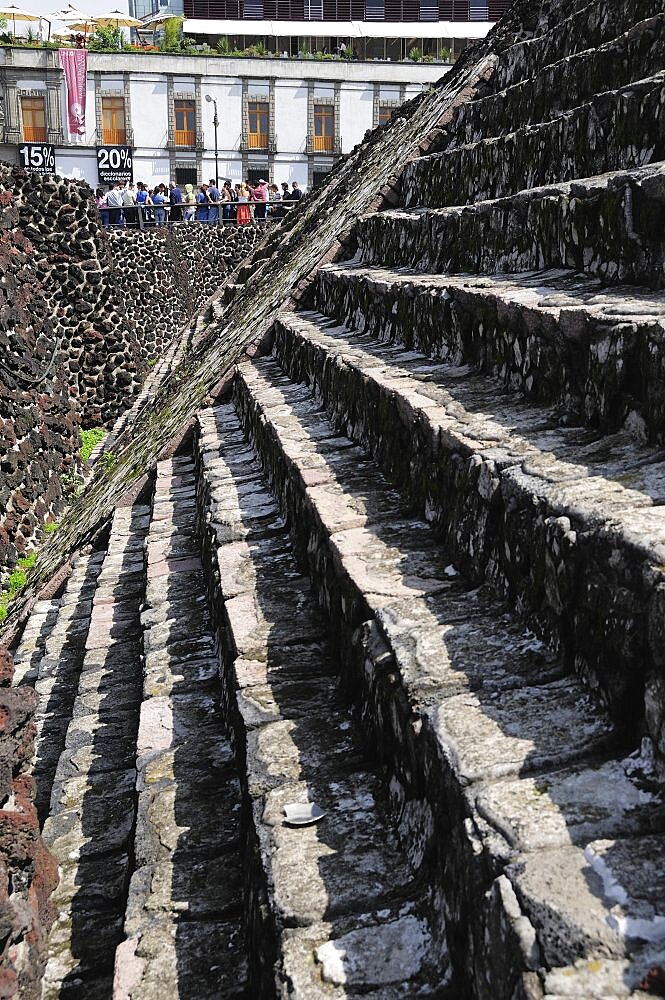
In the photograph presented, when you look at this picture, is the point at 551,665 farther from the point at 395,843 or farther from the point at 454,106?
the point at 454,106

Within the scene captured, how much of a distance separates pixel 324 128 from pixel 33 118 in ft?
33.6

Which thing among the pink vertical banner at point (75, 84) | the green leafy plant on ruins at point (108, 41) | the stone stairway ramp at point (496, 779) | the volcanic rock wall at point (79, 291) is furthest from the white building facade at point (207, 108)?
the stone stairway ramp at point (496, 779)

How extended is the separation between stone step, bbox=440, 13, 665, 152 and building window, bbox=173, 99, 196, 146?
1303 inches

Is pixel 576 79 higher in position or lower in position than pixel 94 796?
higher

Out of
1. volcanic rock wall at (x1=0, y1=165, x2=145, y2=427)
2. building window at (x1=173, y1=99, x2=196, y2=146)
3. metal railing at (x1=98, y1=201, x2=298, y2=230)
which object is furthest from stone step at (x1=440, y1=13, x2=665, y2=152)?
building window at (x1=173, y1=99, x2=196, y2=146)

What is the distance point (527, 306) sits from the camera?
3031mm

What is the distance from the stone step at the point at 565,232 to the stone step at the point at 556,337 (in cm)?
9

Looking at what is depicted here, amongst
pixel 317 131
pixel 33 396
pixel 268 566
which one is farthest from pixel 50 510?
pixel 317 131

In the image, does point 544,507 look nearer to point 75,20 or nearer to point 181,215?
point 181,215

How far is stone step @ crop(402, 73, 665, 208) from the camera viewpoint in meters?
3.95

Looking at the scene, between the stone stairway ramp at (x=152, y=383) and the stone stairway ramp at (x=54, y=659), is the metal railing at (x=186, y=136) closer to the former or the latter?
the stone stairway ramp at (x=152, y=383)

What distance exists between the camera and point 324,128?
3850 centimetres

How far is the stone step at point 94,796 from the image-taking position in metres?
2.59

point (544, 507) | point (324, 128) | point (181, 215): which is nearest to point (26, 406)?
point (544, 507)
